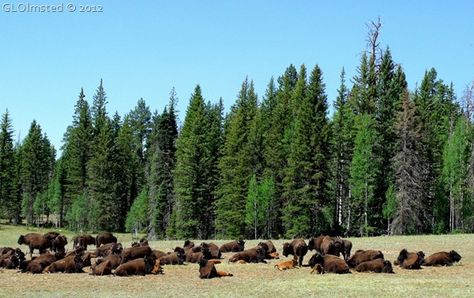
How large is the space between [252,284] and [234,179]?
4738cm

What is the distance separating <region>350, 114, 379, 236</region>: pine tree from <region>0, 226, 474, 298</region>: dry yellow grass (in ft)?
111

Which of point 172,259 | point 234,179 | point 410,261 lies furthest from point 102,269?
point 234,179

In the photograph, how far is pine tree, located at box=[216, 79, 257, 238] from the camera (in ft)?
220

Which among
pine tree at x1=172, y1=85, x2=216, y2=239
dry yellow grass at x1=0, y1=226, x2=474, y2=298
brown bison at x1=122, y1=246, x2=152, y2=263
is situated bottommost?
dry yellow grass at x1=0, y1=226, x2=474, y2=298

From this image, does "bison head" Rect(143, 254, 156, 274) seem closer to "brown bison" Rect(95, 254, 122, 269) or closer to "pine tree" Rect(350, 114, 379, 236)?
"brown bison" Rect(95, 254, 122, 269)

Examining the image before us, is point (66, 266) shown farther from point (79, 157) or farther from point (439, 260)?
point (79, 157)

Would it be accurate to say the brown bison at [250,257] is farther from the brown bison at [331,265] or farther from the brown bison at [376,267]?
the brown bison at [376,267]

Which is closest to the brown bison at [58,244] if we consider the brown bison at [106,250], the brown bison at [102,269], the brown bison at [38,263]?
the brown bison at [106,250]

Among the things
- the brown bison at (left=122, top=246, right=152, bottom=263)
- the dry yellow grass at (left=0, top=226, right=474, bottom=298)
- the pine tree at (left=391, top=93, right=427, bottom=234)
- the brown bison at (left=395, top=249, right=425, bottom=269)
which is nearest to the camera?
the dry yellow grass at (left=0, top=226, right=474, bottom=298)

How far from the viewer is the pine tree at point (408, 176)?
194ft

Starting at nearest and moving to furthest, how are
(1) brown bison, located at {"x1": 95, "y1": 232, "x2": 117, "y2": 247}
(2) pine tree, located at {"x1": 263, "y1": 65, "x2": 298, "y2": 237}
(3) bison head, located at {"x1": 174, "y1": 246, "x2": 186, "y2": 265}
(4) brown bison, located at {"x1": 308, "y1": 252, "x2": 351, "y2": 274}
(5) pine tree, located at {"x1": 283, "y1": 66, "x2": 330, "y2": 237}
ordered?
(4) brown bison, located at {"x1": 308, "y1": 252, "x2": 351, "y2": 274} → (3) bison head, located at {"x1": 174, "y1": 246, "x2": 186, "y2": 265} → (1) brown bison, located at {"x1": 95, "y1": 232, "x2": 117, "y2": 247} → (5) pine tree, located at {"x1": 283, "y1": 66, "x2": 330, "y2": 237} → (2) pine tree, located at {"x1": 263, "y1": 65, "x2": 298, "y2": 237}

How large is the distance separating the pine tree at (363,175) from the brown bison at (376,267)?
119 feet

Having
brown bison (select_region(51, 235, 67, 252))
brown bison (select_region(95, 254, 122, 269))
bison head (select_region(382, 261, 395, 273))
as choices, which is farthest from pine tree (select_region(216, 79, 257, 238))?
bison head (select_region(382, 261, 395, 273))

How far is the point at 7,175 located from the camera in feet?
310
